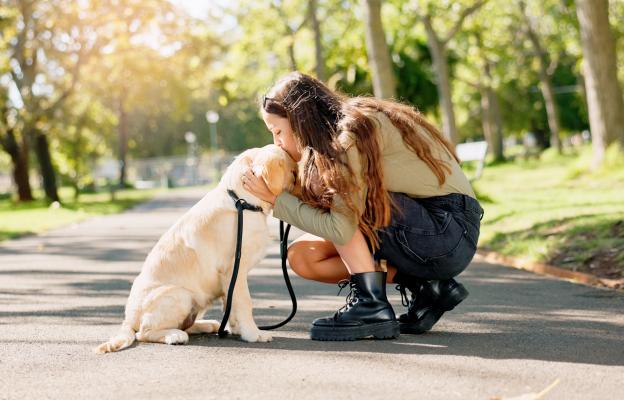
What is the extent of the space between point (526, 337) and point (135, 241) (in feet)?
32.5

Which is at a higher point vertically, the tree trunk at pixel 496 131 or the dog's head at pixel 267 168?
the dog's head at pixel 267 168

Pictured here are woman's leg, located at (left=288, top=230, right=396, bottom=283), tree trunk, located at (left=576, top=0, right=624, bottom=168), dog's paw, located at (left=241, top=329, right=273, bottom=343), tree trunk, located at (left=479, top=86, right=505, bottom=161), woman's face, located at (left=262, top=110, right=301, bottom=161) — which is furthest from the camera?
tree trunk, located at (left=479, top=86, right=505, bottom=161)

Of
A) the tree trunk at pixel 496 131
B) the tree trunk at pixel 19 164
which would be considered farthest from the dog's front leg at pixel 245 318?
the tree trunk at pixel 496 131

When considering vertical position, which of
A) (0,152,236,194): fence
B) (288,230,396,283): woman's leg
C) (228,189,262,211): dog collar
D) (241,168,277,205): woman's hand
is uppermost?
(241,168,277,205): woman's hand

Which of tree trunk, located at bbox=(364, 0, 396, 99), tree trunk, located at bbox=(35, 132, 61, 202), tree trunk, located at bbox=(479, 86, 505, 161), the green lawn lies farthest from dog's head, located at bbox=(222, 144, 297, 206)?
tree trunk, located at bbox=(479, 86, 505, 161)

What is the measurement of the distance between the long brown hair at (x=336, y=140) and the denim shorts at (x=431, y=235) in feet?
0.39

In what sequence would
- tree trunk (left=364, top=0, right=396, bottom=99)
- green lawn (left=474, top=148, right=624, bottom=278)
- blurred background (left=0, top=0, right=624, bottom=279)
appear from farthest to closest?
tree trunk (left=364, top=0, right=396, bottom=99) < blurred background (left=0, top=0, right=624, bottom=279) < green lawn (left=474, top=148, right=624, bottom=278)

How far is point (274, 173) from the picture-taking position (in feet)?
15.7

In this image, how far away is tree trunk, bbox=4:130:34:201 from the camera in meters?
31.8

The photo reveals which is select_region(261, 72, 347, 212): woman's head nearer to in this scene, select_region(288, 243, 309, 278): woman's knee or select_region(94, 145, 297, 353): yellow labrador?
select_region(94, 145, 297, 353): yellow labrador

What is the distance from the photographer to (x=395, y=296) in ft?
22.7

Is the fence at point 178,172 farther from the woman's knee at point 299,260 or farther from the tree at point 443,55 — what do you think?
the woman's knee at point 299,260

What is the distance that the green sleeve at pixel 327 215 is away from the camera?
468 centimetres

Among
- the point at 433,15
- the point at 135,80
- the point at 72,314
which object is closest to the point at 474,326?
the point at 72,314
